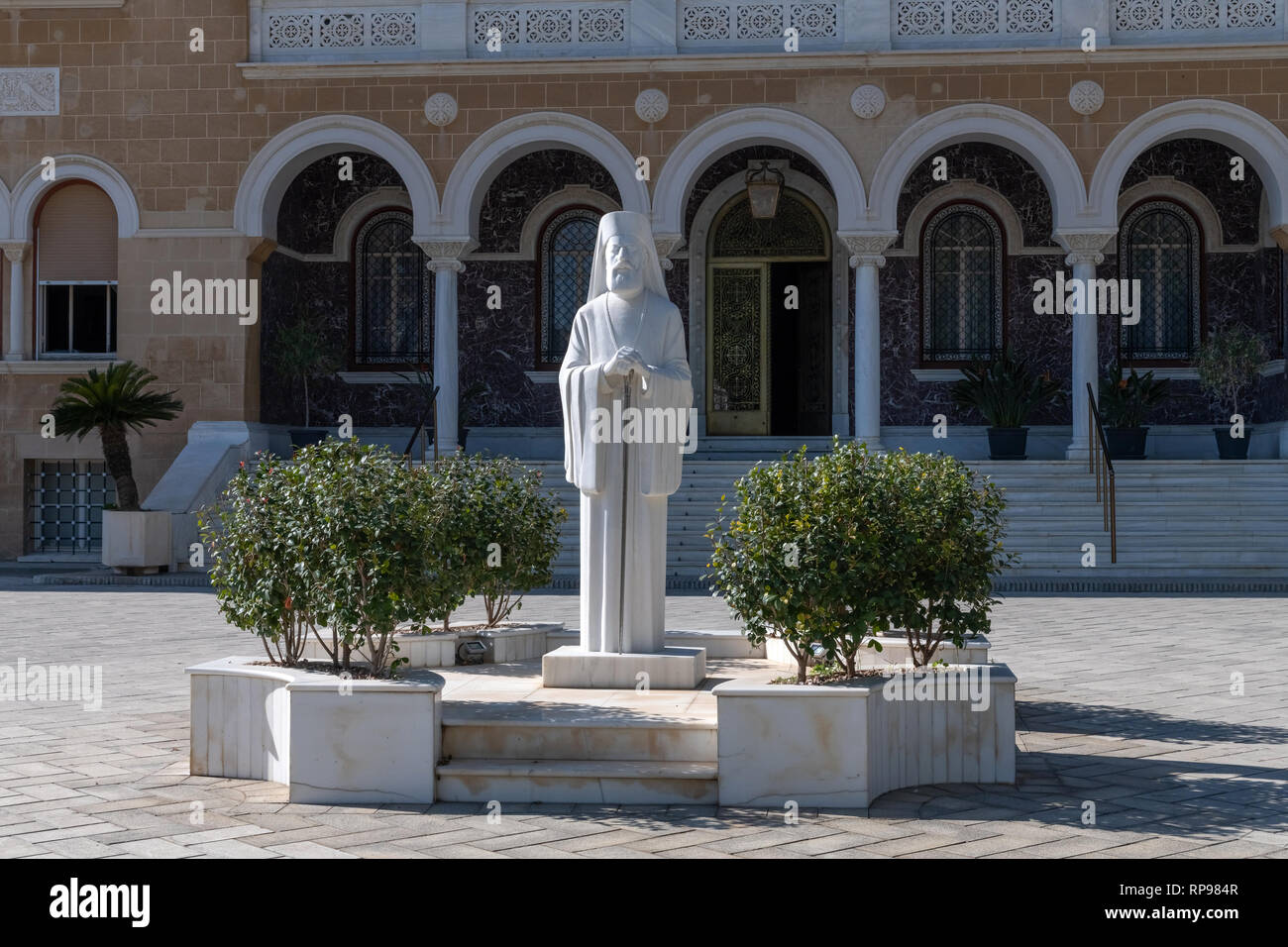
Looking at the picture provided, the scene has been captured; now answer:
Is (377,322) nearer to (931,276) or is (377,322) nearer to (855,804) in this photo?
(931,276)

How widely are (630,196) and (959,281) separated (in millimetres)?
5386

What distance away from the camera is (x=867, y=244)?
64.8 feet

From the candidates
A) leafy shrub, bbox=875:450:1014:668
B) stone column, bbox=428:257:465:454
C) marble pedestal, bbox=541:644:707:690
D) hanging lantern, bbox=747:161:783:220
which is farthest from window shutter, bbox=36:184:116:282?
leafy shrub, bbox=875:450:1014:668

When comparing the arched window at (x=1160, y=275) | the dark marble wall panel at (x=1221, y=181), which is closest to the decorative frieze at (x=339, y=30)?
the dark marble wall panel at (x=1221, y=181)

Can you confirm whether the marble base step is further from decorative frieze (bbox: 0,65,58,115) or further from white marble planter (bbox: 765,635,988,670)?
decorative frieze (bbox: 0,65,58,115)

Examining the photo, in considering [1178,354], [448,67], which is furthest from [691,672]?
[1178,354]

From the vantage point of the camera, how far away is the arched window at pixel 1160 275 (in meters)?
21.8

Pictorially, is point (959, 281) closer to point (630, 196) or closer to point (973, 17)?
point (973, 17)

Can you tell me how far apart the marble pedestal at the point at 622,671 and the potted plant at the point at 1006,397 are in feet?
42.2

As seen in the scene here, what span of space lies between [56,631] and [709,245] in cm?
1230

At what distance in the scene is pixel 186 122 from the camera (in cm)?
2044

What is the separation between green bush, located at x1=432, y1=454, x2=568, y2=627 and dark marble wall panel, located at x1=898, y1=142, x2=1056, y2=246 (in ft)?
44.4

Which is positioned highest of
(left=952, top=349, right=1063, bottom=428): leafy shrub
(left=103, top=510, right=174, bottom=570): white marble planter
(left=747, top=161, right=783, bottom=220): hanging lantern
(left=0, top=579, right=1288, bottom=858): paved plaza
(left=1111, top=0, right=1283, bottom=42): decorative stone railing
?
(left=1111, top=0, right=1283, bottom=42): decorative stone railing

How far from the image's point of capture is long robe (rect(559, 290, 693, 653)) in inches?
311
